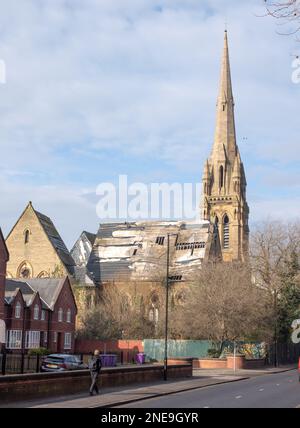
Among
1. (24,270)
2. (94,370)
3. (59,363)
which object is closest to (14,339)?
(59,363)

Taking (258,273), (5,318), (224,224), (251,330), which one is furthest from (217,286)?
(224,224)

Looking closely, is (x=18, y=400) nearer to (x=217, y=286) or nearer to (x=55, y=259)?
(x=217, y=286)

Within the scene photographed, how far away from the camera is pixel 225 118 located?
120 meters

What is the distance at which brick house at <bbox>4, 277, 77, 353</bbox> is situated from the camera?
2304 inches

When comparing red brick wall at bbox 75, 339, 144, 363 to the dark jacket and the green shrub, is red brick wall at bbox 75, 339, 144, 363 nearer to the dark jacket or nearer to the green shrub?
the green shrub

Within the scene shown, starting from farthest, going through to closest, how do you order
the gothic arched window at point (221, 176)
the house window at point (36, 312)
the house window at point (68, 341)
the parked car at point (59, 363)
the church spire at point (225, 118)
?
the church spire at point (225, 118)
the gothic arched window at point (221, 176)
the house window at point (68, 341)
the house window at point (36, 312)
the parked car at point (59, 363)

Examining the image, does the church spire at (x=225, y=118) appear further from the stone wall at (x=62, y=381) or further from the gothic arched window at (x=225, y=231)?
the stone wall at (x=62, y=381)

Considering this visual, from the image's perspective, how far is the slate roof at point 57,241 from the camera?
86.1 m

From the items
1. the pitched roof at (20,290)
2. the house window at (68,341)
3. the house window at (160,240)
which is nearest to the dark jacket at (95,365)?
the pitched roof at (20,290)

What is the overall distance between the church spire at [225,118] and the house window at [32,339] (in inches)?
2550

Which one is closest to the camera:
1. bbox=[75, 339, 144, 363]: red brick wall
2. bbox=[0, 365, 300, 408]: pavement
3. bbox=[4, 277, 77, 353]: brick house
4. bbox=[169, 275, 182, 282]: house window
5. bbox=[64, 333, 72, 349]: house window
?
bbox=[0, 365, 300, 408]: pavement

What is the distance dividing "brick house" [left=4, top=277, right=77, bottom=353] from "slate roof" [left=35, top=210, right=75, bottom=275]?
655 inches

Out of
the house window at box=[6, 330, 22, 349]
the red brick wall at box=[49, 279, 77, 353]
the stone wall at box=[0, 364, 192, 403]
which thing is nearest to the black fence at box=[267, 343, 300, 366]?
the red brick wall at box=[49, 279, 77, 353]
